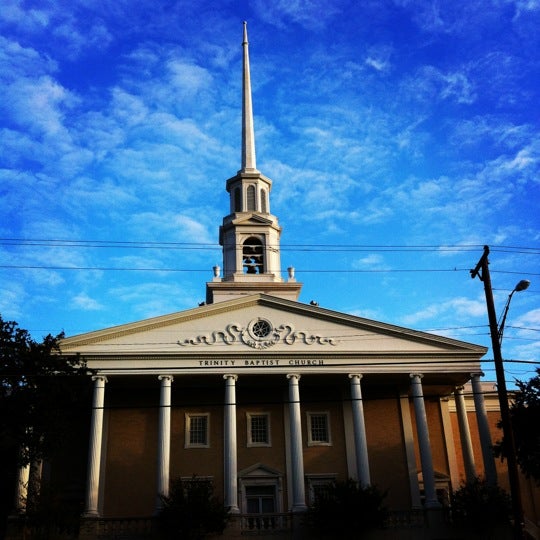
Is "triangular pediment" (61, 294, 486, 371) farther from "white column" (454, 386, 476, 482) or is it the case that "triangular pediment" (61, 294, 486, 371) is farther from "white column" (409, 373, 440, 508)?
"white column" (454, 386, 476, 482)

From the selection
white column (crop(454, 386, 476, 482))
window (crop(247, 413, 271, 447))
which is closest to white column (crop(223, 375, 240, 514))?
window (crop(247, 413, 271, 447))

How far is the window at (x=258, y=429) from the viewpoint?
37375mm

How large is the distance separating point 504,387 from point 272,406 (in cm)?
1840

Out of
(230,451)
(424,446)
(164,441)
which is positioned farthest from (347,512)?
(164,441)

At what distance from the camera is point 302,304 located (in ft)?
121

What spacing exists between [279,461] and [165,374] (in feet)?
25.0

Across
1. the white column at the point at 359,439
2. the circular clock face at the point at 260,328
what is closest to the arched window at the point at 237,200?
the circular clock face at the point at 260,328

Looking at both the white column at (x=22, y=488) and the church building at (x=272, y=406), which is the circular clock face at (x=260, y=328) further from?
the white column at (x=22, y=488)

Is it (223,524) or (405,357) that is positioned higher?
(405,357)

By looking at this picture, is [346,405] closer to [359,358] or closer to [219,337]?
[359,358]

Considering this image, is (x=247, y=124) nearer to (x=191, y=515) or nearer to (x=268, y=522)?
(x=268, y=522)

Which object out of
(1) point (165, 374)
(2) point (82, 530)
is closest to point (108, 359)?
(1) point (165, 374)

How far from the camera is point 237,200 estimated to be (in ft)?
150

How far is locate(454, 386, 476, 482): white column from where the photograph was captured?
35.3 meters
